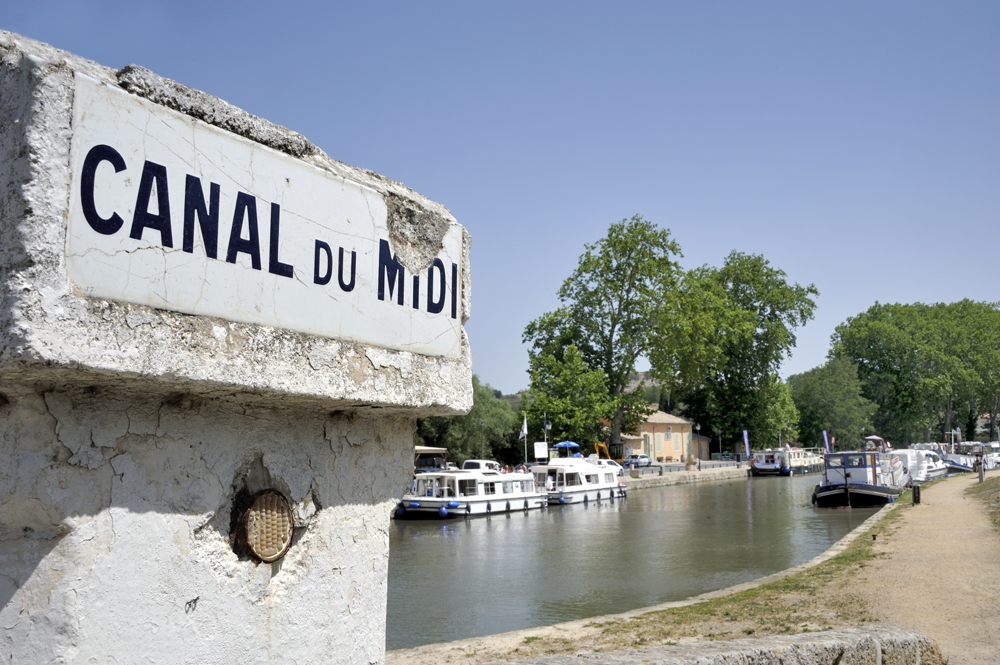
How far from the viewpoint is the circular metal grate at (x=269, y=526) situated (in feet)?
8.08

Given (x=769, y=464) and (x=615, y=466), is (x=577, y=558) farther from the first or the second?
(x=769, y=464)

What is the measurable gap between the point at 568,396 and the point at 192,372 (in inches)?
1609

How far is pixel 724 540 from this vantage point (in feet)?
70.8

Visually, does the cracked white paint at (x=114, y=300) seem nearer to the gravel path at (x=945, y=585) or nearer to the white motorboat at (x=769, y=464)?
the gravel path at (x=945, y=585)

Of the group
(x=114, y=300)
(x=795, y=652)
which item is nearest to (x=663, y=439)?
(x=795, y=652)

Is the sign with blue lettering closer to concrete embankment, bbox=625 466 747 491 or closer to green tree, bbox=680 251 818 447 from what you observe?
concrete embankment, bbox=625 466 747 491

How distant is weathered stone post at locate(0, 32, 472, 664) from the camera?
1949mm

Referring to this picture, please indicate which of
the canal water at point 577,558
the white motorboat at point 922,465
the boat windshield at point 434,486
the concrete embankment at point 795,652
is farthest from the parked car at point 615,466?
the concrete embankment at point 795,652

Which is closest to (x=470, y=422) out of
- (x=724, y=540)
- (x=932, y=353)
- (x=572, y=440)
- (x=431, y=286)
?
(x=572, y=440)

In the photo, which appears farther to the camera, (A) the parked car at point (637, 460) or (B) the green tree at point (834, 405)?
(B) the green tree at point (834, 405)

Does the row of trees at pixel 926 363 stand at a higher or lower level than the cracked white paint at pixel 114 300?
higher

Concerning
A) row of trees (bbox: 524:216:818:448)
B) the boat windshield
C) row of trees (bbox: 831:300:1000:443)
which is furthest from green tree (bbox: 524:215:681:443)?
row of trees (bbox: 831:300:1000:443)

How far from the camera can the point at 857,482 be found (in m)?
30.4

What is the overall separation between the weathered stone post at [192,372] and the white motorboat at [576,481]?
30894mm
